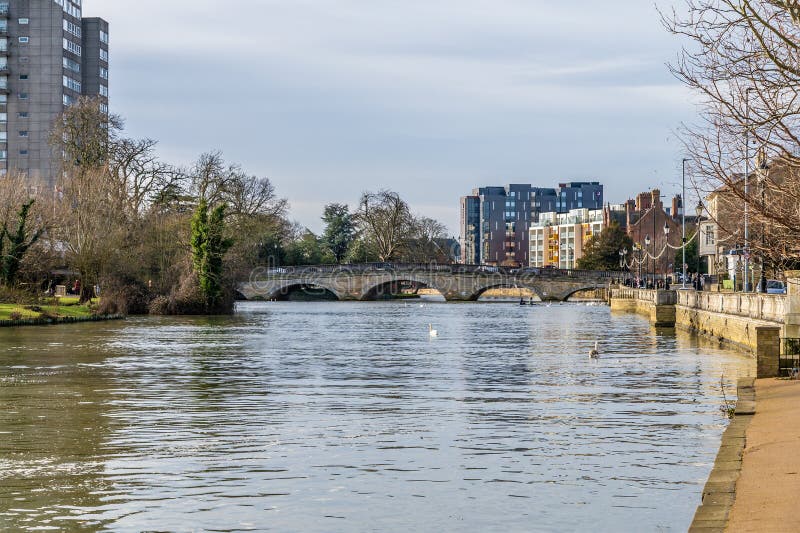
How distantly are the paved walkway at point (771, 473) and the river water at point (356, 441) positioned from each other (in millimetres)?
798

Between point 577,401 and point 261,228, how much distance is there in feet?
295

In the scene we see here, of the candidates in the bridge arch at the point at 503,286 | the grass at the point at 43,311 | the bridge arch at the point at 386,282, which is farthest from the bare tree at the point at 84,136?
the bridge arch at the point at 503,286

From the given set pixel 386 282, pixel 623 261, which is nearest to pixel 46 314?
pixel 386 282

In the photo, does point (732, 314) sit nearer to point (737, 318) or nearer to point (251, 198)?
point (737, 318)

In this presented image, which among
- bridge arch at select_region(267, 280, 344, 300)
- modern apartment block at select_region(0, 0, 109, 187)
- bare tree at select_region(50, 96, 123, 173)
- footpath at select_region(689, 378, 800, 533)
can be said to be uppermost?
modern apartment block at select_region(0, 0, 109, 187)

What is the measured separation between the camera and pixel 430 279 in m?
129

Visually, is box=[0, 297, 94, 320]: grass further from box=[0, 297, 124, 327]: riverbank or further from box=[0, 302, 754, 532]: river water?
box=[0, 302, 754, 532]: river water

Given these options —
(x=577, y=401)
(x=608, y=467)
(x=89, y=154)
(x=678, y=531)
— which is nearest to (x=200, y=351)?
(x=577, y=401)

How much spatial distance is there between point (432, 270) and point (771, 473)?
114 metres

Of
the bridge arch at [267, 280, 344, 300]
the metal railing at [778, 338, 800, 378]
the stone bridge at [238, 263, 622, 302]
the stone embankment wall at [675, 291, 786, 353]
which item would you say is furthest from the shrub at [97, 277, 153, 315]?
the metal railing at [778, 338, 800, 378]

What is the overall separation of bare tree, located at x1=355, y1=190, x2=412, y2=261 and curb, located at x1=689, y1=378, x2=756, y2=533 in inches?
5253

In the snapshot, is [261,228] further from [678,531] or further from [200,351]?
[678,531]

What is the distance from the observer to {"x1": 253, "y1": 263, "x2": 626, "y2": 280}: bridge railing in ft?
417

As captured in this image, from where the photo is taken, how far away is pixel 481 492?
614 inches
